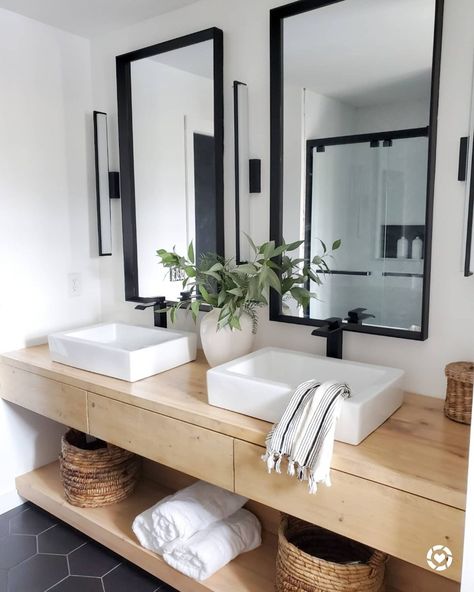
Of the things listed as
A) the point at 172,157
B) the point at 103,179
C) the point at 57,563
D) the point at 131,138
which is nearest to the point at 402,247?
the point at 172,157

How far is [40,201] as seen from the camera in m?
2.32

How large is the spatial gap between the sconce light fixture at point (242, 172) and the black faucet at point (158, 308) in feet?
1.59

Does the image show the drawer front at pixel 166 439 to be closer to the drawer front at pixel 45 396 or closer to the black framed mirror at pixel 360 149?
the drawer front at pixel 45 396

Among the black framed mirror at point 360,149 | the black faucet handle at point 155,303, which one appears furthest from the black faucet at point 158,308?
the black framed mirror at point 360,149

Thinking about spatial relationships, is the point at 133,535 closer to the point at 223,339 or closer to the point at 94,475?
the point at 94,475

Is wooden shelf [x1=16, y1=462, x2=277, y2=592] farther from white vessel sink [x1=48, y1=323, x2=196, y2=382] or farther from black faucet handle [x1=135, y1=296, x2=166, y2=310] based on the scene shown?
black faucet handle [x1=135, y1=296, x2=166, y2=310]

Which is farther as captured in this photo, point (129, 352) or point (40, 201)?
point (40, 201)

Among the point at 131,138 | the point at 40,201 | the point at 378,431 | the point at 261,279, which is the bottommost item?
the point at 378,431

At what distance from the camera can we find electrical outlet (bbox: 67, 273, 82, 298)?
2.48 meters

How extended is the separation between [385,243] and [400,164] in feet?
0.84

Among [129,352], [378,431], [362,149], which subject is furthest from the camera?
[129,352]

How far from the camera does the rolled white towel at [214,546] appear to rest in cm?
169

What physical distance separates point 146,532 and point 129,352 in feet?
2.23

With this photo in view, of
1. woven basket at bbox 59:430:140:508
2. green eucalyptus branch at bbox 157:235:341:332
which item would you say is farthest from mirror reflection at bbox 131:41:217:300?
woven basket at bbox 59:430:140:508
